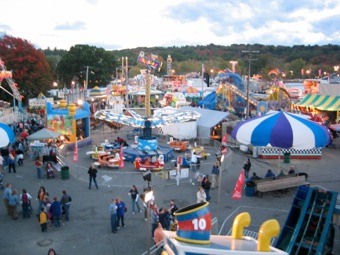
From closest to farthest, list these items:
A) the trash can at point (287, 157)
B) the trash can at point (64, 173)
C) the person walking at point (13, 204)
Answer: the person walking at point (13, 204) < the trash can at point (64, 173) < the trash can at point (287, 157)

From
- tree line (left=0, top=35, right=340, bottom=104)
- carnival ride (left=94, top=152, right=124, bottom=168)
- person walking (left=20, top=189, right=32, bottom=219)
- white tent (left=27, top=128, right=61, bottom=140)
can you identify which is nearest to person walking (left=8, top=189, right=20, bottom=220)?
person walking (left=20, top=189, right=32, bottom=219)

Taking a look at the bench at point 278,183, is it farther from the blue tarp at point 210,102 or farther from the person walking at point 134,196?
the blue tarp at point 210,102

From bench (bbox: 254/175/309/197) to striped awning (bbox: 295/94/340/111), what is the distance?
15610 mm

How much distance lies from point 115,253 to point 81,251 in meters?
0.98

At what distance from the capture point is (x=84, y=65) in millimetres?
62062

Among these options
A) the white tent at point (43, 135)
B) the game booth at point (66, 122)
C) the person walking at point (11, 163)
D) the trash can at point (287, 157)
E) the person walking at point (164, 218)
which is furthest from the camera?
the game booth at point (66, 122)

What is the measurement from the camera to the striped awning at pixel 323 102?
3013 cm

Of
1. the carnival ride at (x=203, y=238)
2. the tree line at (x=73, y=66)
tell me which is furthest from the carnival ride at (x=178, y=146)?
the carnival ride at (x=203, y=238)

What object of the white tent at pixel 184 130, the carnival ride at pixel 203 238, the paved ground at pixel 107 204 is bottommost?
the paved ground at pixel 107 204

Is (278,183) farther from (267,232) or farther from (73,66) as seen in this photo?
(73,66)

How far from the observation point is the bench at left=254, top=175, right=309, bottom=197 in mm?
15516

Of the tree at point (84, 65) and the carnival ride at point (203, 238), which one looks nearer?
the carnival ride at point (203, 238)

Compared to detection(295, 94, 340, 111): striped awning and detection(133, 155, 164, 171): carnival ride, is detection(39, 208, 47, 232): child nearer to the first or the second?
detection(133, 155, 164, 171): carnival ride

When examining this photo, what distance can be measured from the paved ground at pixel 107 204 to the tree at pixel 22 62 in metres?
22.0
